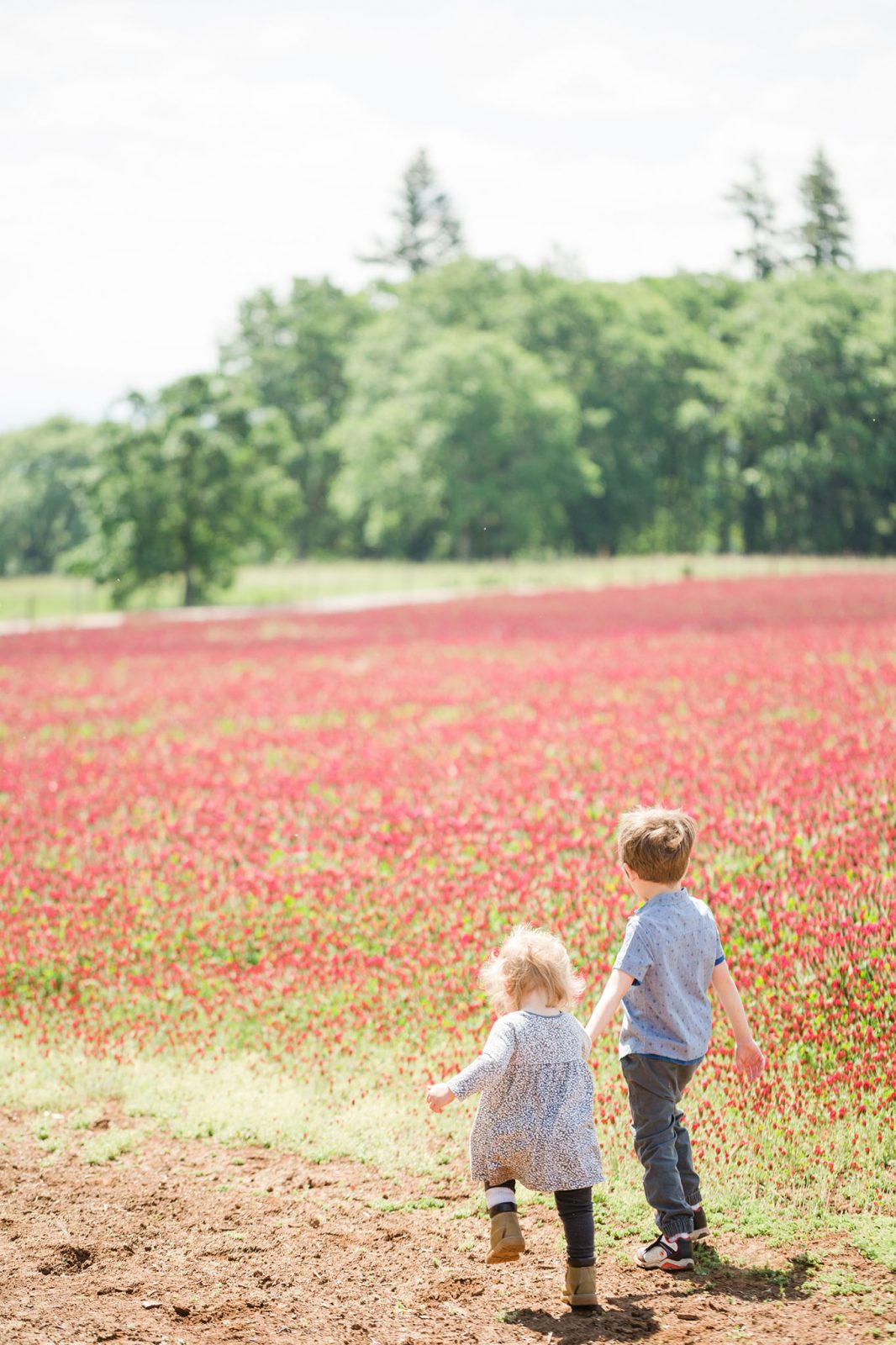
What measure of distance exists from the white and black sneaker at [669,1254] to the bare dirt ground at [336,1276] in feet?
0.15

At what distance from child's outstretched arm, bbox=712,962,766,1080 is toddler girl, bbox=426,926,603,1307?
25.5 inches

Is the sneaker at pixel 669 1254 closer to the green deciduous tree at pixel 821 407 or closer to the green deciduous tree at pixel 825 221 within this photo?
the green deciduous tree at pixel 821 407

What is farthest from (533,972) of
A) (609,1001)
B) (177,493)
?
(177,493)

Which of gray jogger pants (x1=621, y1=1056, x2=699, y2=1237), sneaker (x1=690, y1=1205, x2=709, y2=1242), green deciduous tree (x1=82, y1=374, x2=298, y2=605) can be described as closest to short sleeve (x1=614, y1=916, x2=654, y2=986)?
gray jogger pants (x1=621, y1=1056, x2=699, y2=1237)

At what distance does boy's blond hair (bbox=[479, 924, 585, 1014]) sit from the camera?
425 cm

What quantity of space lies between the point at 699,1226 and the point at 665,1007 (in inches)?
36.1

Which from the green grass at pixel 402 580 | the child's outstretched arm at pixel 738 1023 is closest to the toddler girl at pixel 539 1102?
the child's outstretched arm at pixel 738 1023

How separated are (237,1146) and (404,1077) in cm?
97

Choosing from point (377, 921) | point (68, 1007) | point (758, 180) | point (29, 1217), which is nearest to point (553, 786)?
point (377, 921)

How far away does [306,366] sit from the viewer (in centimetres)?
8781

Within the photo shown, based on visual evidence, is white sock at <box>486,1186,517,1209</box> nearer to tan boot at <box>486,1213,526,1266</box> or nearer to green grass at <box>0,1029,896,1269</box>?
tan boot at <box>486,1213,526,1266</box>

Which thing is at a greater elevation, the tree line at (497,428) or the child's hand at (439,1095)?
the tree line at (497,428)

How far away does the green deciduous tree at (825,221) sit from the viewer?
73062mm

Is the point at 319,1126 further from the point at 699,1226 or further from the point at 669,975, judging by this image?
the point at 669,975
